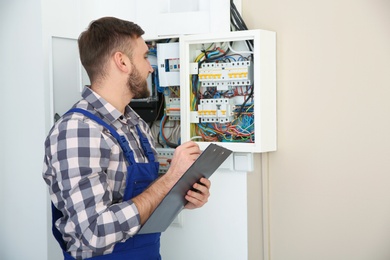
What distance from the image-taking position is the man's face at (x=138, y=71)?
6.63ft

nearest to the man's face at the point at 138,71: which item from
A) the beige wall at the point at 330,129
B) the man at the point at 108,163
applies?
the man at the point at 108,163

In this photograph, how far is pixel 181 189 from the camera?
1.88m

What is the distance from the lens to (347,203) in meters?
2.23

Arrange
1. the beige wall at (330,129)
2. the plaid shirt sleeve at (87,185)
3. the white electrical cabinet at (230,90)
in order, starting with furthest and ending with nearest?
1. the white electrical cabinet at (230,90)
2. the beige wall at (330,129)
3. the plaid shirt sleeve at (87,185)

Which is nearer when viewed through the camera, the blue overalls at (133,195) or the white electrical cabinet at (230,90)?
the blue overalls at (133,195)

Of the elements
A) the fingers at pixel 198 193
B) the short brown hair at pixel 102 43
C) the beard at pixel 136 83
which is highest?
the short brown hair at pixel 102 43

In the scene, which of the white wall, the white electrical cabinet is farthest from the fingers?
the white wall

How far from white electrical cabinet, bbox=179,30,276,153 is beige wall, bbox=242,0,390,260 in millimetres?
97

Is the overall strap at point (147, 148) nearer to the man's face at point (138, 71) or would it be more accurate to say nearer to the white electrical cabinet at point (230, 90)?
the man's face at point (138, 71)

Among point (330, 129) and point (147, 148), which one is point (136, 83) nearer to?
point (147, 148)

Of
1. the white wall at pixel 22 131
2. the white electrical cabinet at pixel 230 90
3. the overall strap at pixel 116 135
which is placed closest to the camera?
the overall strap at pixel 116 135

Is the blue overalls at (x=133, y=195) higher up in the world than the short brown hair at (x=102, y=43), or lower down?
lower down

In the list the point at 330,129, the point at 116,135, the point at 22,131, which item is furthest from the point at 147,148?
the point at 22,131

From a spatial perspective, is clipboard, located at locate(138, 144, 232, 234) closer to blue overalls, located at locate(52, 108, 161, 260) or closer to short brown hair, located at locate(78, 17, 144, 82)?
blue overalls, located at locate(52, 108, 161, 260)
